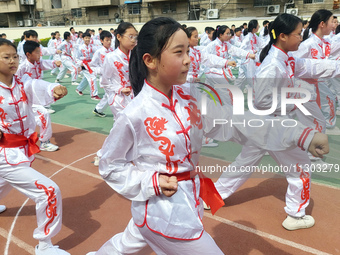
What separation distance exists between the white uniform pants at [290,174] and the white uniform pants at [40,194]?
1765 millimetres

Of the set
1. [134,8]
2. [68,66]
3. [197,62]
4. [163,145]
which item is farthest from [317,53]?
[134,8]

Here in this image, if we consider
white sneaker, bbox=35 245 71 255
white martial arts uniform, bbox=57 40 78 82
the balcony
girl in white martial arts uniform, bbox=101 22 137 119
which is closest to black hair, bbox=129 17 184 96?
white sneaker, bbox=35 245 71 255

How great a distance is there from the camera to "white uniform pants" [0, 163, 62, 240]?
286 cm

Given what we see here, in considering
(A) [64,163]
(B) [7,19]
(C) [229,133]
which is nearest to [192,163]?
(C) [229,133]

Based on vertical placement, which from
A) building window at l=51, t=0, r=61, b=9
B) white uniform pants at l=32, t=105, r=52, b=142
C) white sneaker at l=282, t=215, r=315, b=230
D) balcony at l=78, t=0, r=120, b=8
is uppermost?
building window at l=51, t=0, r=61, b=9

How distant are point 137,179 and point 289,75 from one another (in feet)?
6.99

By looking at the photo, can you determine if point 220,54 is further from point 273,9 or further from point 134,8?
point 134,8

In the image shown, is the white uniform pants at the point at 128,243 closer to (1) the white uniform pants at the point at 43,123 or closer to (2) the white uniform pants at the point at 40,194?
(2) the white uniform pants at the point at 40,194

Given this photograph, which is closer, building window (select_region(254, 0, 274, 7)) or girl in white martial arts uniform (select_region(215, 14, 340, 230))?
girl in white martial arts uniform (select_region(215, 14, 340, 230))

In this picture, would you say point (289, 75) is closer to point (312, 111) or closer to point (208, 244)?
point (312, 111)

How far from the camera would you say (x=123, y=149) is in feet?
5.97

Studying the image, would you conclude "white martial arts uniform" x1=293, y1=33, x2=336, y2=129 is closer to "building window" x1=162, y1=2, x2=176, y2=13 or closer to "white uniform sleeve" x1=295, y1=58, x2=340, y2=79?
"white uniform sleeve" x1=295, y1=58, x2=340, y2=79

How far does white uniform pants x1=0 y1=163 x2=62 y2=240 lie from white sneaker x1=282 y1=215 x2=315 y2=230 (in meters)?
2.22

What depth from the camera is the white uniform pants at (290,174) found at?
3002 millimetres
